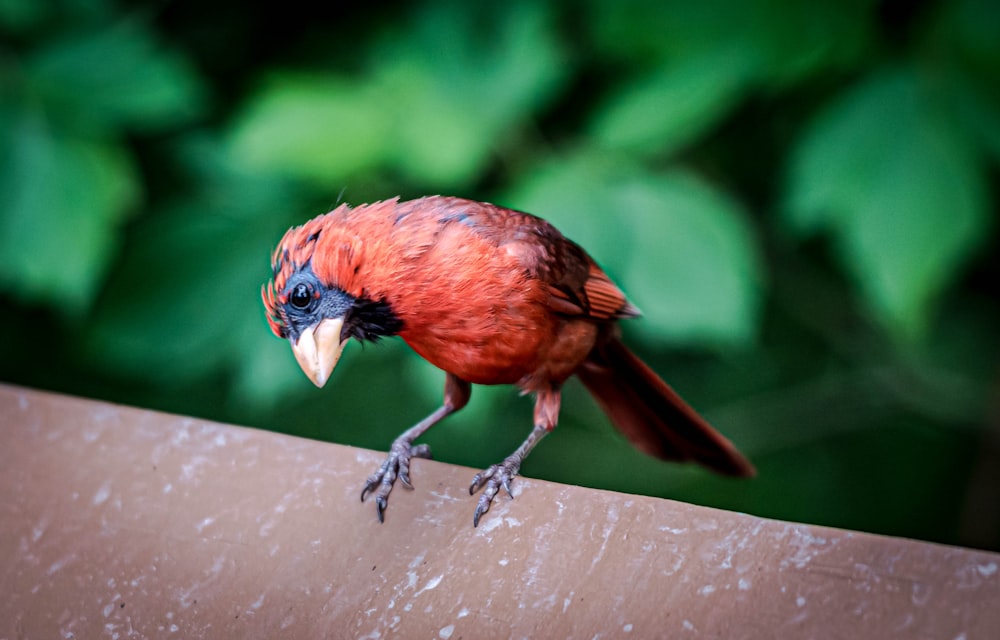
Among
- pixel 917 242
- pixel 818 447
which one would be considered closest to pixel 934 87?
pixel 917 242

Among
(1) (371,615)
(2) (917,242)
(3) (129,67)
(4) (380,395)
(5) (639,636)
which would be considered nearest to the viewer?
(5) (639,636)

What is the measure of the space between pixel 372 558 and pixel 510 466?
255mm

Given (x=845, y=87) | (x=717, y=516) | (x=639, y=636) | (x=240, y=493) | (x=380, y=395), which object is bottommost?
(x=380, y=395)

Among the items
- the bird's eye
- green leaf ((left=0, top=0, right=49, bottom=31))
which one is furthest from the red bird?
green leaf ((left=0, top=0, right=49, bottom=31))

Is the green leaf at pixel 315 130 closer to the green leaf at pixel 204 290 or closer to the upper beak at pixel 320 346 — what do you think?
the green leaf at pixel 204 290

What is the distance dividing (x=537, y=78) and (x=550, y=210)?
1.26 feet

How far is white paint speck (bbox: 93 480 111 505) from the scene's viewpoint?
1657mm

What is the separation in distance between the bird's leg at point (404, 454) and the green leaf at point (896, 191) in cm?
91

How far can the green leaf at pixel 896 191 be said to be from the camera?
2.25m

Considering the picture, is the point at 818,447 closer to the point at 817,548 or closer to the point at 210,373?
the point at 210,373

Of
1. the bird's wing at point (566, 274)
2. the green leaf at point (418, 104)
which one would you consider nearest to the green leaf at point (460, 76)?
the green leaf at point (418, 104)

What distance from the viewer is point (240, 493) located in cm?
161

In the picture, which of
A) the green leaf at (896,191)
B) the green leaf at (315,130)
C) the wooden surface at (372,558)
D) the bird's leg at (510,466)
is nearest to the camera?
the wooden surface at (372,558)

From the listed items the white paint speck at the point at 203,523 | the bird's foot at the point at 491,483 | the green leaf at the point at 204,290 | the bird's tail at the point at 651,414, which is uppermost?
the bird's foot at the point at 491,483
